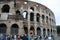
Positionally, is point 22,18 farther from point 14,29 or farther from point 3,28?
point 3,28

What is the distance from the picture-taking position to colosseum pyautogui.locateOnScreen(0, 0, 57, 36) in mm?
33500

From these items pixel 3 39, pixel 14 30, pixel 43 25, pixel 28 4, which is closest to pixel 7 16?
pixel 14 30

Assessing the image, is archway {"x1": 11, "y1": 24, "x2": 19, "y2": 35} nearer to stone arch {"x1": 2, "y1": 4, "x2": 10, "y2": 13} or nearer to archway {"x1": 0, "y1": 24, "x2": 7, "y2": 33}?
archway {"x1": 0, "y1": 24, "x2": 7, "y2": 33}

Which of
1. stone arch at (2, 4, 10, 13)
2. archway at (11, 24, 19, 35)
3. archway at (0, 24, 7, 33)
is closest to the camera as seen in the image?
archway at (0, 24, 7, 33)

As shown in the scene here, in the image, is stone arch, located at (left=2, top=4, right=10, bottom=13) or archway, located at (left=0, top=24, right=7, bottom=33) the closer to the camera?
archway, located at (left=0, top=24, right=7, bottom=33)

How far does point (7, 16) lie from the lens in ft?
110

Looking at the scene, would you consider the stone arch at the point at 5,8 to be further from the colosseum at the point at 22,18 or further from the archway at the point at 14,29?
the archway at the point at 14,29

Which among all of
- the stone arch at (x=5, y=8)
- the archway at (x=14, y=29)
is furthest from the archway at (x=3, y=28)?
the stone arch at (x=5, y=8)

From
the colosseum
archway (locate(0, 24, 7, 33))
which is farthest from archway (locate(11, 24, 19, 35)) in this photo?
archway (locate(0, 24, 7, 33))

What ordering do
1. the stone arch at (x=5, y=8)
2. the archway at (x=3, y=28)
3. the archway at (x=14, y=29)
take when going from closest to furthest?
the archway at (x=3, y=28) < the archway at (x=14, y=29) < the stone arch at (x=5, y=8)

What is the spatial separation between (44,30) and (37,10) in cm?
520

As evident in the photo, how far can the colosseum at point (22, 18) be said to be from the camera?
33500mm

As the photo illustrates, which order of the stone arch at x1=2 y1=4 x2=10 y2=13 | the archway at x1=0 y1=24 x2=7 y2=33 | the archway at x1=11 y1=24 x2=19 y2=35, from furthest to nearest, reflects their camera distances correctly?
the stone arch at x1=2 y1=4 x2=10 y2=13, the archway at x1=11 y1=24 x2=19 y2=35, the archway at x1=0 y1=24 x2=7 y2=33

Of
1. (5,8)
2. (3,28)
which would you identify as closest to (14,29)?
(3,28)
